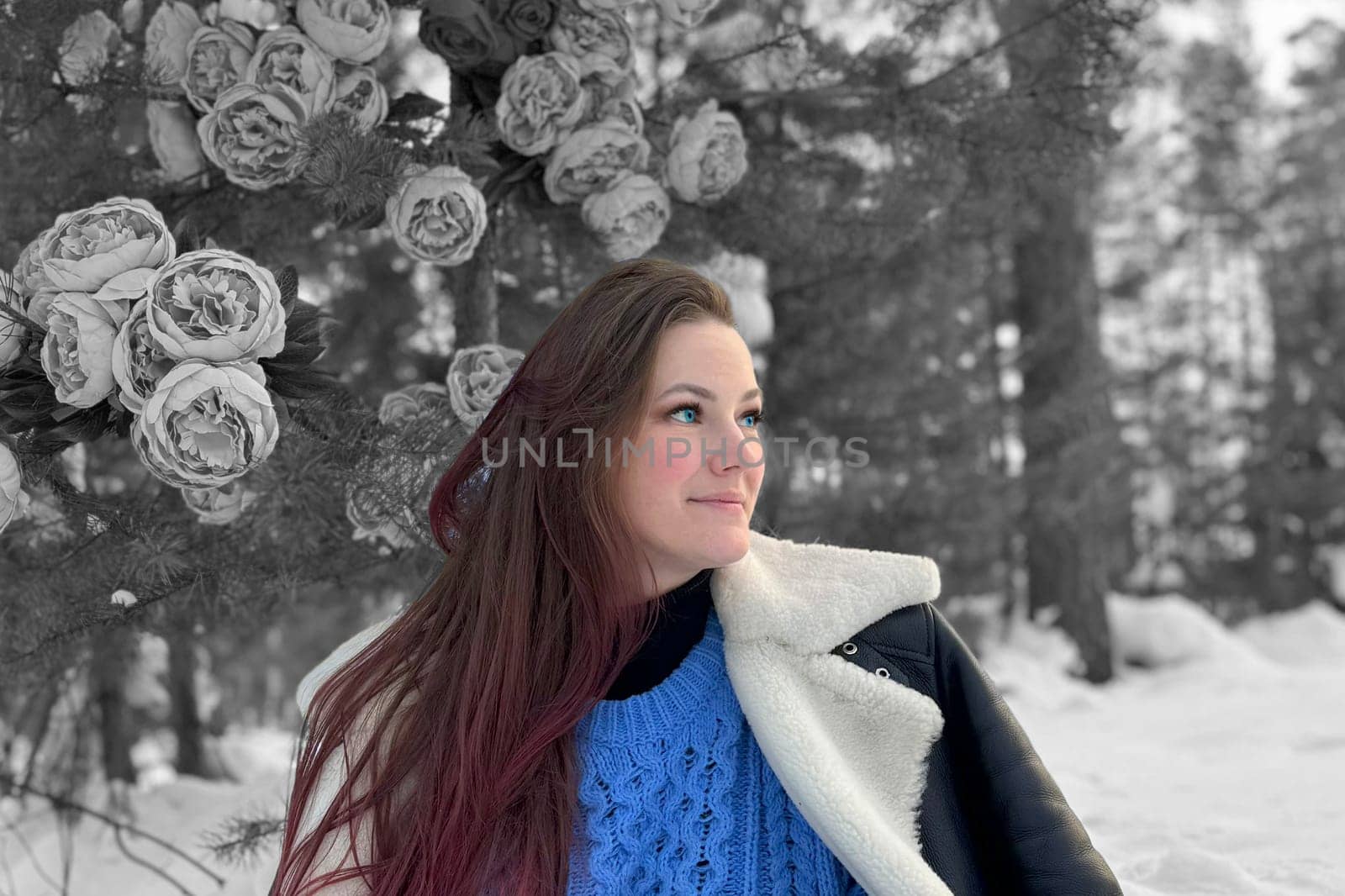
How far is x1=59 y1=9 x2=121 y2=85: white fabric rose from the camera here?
2006mm

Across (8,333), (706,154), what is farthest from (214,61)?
(706,154)

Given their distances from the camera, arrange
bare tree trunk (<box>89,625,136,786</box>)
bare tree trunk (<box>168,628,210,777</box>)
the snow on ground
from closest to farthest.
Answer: the snow on ground, bare tree trunk (<box>89,625,136,786</box>), bare tree trunk (<box>168,628,210,777</box>)

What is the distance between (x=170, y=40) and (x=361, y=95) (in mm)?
384

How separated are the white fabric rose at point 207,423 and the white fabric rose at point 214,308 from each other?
0.03 metres

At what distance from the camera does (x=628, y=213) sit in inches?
81.1

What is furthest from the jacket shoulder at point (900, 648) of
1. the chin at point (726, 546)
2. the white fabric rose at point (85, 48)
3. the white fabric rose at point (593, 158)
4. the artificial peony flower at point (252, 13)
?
the white fabric rose at point (85, 48)

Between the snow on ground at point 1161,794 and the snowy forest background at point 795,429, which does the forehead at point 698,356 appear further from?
the snow on ground at point 1161,794

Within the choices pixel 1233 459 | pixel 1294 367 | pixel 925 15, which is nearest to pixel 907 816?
pixel 925 15

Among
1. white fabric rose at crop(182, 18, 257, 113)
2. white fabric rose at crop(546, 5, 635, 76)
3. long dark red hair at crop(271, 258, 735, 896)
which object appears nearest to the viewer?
long dark red hair at crop(271, 258, 735, 896)

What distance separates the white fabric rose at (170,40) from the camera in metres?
1.95

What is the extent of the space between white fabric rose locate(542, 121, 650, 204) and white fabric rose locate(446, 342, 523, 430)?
15.4 inches

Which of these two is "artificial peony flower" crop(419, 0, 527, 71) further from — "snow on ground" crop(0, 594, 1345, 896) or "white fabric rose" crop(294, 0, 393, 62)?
"snow on ground" crop(0, 594, 1345, 896)

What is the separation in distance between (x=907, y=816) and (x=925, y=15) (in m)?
1.82

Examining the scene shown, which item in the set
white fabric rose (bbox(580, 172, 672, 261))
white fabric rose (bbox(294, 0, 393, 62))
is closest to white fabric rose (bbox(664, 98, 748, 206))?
white fabric rose (bbox(580, 172, 672, 261))
